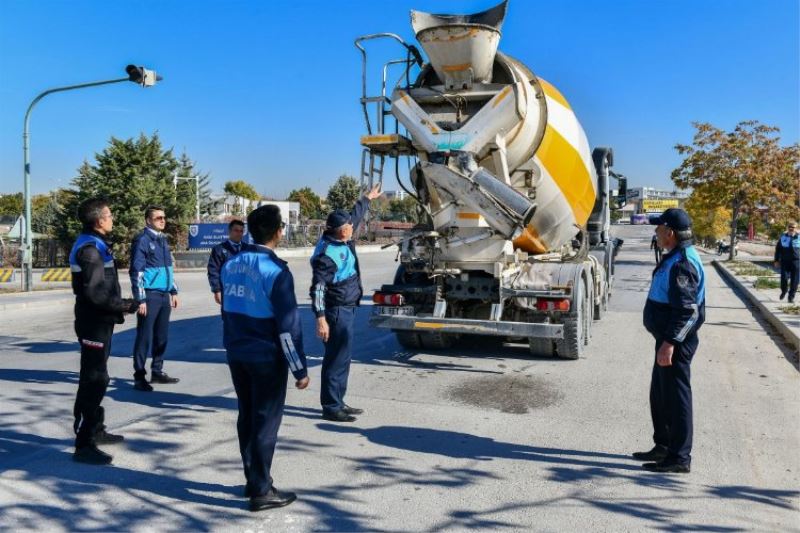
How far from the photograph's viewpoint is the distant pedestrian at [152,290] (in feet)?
22.5

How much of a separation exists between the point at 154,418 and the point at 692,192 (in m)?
30.8

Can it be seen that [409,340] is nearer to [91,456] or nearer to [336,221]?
[336,221]

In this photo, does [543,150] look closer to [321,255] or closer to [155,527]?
[321,255]

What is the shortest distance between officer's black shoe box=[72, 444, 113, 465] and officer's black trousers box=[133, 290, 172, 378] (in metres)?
2.15

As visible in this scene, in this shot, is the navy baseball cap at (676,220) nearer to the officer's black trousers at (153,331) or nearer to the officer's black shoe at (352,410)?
the officer's black shoe at (352,410)

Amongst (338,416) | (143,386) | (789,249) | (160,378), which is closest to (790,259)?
(789,249)

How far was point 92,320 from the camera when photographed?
4855 mm

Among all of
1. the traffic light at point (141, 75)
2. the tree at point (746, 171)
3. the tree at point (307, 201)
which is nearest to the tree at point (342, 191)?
the tree at point (307, 201)

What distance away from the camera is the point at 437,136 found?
7676mm

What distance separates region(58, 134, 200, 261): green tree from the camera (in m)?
28.8

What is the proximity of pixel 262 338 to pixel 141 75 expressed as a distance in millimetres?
13623

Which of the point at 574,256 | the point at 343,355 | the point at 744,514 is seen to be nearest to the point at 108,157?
the point at 574,256

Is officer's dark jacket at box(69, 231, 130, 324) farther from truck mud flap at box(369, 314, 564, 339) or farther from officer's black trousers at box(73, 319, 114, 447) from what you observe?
truck mud flap at box(369, 314, 564, 339)

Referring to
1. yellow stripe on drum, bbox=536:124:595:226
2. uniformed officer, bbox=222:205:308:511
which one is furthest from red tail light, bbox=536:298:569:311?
uniformed officer, bbox=222:205:308:511
